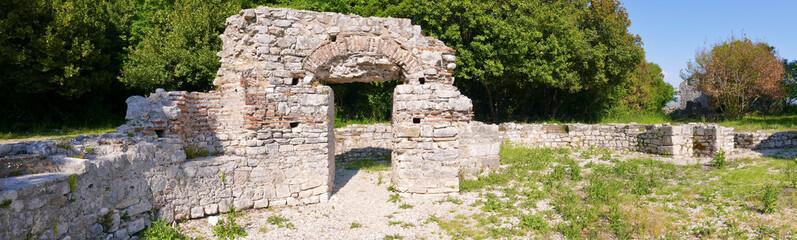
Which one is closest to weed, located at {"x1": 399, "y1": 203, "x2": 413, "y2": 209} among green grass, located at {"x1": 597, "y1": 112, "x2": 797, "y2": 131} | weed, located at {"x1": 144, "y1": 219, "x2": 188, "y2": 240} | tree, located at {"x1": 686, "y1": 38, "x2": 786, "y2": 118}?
weed, located at {"x1": 144, "y1": 219, "x2": 188, "y2": 240}

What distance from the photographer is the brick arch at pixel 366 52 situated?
8143 mm

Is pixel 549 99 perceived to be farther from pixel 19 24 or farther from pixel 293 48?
pixel 19 24

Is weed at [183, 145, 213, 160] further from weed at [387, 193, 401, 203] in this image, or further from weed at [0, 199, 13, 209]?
weed at [387, 193, 401, 203]

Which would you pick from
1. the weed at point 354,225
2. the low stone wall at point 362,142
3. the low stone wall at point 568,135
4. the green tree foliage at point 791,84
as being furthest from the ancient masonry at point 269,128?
the green tree foliage at point 791,84

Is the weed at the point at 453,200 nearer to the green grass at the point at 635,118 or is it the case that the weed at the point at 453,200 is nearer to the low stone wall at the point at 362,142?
the low stone wall at the point at 362,142

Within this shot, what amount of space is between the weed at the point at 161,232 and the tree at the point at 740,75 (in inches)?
1093

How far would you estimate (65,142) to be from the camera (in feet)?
17.7

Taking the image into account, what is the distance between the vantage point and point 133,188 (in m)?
5.71

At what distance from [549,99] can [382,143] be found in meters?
14.8

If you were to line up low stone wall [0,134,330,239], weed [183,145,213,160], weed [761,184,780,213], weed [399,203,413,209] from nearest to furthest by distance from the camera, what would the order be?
low stone wall [0,134,330,239] < weed [761,184,780,213] < weed [183,145,213,160] < weed [399,203,413,209]

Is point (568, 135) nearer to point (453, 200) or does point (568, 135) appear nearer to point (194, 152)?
point (453, 200)

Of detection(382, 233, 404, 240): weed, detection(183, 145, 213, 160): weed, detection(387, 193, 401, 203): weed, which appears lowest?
detection(382, 233, 404, 240): weed

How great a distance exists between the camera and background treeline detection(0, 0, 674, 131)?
1547 centimetres

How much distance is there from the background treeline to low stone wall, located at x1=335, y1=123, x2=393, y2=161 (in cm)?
540
